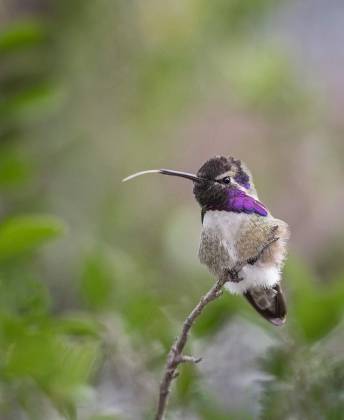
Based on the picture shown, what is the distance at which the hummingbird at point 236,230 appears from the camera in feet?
5.40

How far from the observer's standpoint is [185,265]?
3.64 m

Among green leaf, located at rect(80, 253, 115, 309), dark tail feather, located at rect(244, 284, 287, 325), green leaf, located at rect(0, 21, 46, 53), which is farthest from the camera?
green leaf, located at rect(0, 21, 46, 53)

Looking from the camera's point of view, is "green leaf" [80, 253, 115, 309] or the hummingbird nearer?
the hummingbird

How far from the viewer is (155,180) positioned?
459 cm

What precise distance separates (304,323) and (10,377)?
712mm

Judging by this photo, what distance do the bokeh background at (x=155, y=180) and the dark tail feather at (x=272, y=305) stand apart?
0.13 m

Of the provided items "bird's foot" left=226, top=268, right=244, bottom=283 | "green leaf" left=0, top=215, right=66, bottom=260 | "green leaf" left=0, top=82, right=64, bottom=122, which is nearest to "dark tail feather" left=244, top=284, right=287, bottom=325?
"bird's foot" left=226, top=268, right=244, bottom=283

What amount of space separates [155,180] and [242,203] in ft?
9.28

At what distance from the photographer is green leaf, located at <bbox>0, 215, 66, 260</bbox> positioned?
2.00 meters

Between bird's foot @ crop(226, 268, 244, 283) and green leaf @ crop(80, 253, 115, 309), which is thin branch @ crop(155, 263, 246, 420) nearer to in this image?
bird's foot @ crop(226, 268, 244, 283)

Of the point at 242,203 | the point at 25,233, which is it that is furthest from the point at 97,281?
the point at 242,203

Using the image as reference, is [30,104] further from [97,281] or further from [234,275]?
[234,275]

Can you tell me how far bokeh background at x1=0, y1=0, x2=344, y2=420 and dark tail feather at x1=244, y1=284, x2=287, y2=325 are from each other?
13 cm

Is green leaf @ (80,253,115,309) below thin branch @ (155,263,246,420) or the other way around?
the other way around
